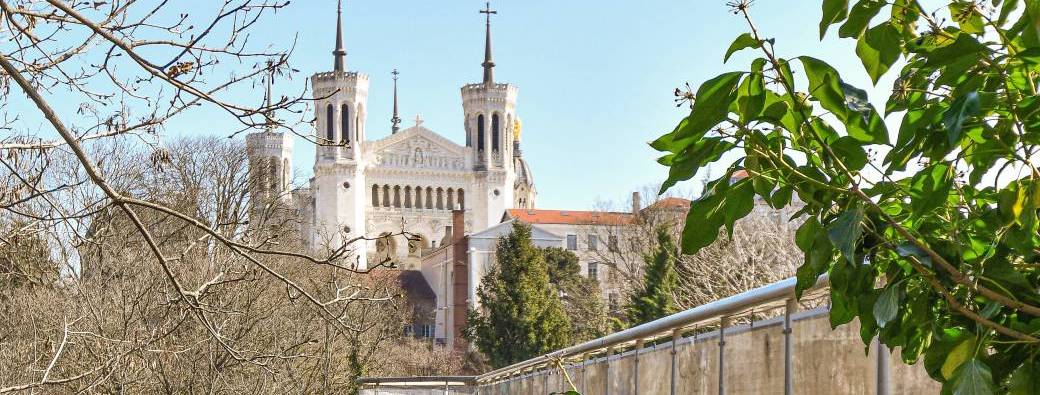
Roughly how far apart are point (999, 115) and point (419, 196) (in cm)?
12879

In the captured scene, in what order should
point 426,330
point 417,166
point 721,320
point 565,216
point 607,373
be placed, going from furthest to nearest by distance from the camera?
point 417,166 → point 565,216 → point 426,330 → point 607,373 → point 721,320

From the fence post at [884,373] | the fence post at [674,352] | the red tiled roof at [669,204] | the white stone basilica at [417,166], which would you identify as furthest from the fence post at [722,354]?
the white stone basilica at [417,166]

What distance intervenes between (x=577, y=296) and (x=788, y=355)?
A: 64585 millimetres

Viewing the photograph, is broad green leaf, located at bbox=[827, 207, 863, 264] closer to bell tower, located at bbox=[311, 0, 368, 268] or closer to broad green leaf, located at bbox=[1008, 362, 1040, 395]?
broad green leaf, located at bbox=[1008, 362, 1040, 395]

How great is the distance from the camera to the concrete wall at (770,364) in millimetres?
4969

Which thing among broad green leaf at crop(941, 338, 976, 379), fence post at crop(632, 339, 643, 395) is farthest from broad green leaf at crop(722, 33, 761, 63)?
fence post at crop(632, 339, 643, 395)

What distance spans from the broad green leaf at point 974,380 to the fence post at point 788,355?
3.75m

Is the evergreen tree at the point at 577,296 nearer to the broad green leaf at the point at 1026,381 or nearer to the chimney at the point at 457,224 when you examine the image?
the chimney at the point at 457,224

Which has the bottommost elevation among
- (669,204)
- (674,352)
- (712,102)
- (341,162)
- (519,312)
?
(712,102)

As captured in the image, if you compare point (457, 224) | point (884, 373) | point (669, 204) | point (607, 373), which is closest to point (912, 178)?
point (884, 373)

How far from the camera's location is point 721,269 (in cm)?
4081

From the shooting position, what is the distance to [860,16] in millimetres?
2311

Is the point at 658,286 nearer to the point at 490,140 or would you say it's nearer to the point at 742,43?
the point at 742,43

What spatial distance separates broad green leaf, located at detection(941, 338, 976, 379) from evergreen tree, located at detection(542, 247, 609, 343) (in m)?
57.3
